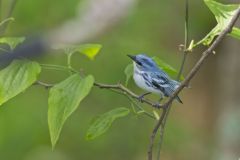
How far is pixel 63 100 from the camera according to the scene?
78 centimetres

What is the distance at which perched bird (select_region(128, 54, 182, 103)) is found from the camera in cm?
88

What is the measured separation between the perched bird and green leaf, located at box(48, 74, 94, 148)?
119mm

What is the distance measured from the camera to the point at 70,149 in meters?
2.17

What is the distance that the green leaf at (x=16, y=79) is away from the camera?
78 centimetres

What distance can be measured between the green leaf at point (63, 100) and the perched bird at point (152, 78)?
12 centimetres

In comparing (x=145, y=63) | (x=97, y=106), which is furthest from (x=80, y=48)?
(x=97, y=106)

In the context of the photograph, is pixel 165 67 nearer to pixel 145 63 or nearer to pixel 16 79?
pixel 145 63

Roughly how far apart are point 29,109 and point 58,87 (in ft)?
3.95

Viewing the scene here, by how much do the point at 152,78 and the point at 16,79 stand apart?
0.19 m

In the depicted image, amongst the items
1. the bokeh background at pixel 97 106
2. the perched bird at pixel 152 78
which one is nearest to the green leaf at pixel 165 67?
the perched bird at pixel 152 78

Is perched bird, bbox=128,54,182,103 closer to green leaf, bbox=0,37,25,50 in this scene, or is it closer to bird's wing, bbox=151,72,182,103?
bird's wing, bbox=151,72,182,103

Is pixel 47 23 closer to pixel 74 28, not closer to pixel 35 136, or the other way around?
pixel 35 136

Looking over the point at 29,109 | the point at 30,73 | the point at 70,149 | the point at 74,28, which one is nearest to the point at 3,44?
the point at 30,73

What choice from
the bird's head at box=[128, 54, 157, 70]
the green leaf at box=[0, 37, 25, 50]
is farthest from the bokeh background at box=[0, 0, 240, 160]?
the green leaf at box=[0, 37, 25, 50]
